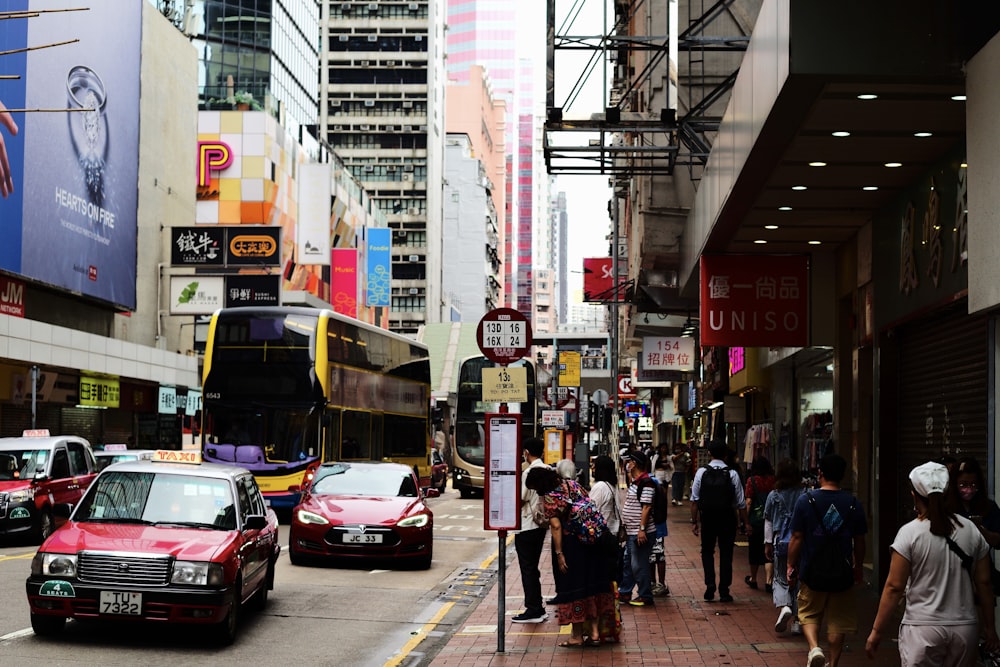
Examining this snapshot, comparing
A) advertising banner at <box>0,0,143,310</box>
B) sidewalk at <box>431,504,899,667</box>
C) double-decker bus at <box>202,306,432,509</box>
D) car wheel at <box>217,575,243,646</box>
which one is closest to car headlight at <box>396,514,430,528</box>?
sidewalk at <box>431,504,899,667</box>

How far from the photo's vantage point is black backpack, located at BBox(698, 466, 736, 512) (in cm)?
1437

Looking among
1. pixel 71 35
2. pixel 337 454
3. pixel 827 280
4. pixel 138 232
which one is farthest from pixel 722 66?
pixel 138 232

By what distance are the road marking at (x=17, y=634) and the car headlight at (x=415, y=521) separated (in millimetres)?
7198

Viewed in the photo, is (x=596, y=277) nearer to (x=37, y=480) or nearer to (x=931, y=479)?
(x=37, y=480)

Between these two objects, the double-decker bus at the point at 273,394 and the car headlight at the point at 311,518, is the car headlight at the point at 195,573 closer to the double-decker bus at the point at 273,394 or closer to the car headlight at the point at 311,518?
the car headlight at the point at 311,518

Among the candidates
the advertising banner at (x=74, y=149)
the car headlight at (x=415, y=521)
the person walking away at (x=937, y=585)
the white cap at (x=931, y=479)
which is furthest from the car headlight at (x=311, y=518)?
the advertising banner at (x=74, y=149)

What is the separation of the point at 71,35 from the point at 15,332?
35.2ft

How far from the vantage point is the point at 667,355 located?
34.2 meters

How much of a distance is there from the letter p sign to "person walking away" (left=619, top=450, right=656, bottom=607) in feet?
168

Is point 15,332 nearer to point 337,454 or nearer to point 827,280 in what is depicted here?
point 337,454

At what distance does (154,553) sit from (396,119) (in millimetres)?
116817

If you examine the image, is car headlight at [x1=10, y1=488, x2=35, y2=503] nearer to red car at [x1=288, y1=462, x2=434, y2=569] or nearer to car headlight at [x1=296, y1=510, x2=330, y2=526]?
red car at [x1=288, y1=462, x2=434, y2=569]

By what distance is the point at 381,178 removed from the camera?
126 meters

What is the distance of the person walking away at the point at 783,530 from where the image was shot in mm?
11945
